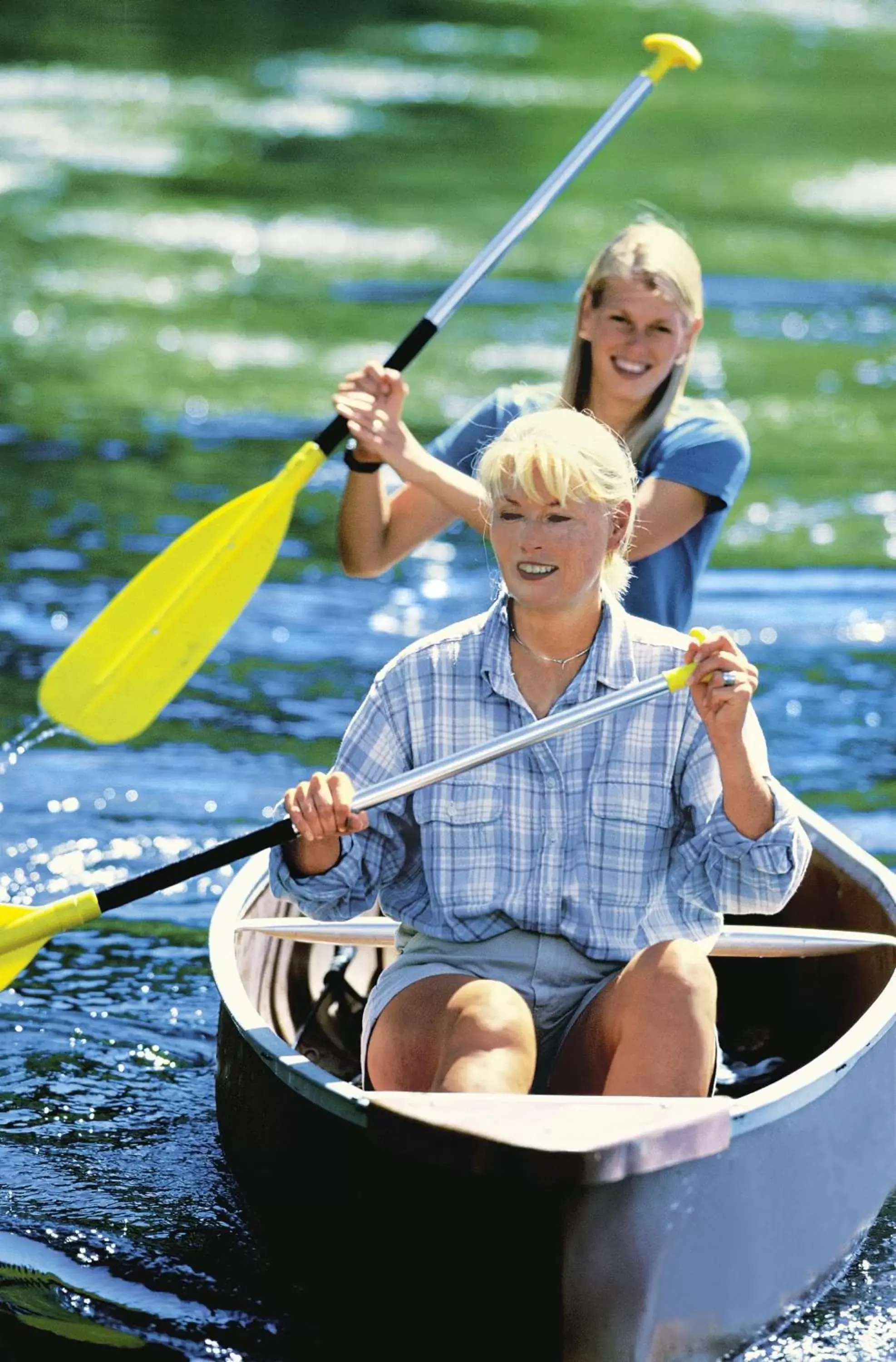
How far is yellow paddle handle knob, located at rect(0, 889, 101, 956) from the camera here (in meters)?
3.41

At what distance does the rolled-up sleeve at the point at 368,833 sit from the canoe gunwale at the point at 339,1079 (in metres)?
0.21

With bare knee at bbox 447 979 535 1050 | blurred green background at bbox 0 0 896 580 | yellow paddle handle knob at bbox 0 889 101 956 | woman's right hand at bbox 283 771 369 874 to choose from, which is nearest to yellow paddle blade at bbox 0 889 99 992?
yellow paddle handle knob at bbox 0 889 101 956

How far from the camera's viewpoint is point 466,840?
319 cm

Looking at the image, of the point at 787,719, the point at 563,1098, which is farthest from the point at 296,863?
the point at 787,719

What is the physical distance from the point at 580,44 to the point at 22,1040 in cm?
1470

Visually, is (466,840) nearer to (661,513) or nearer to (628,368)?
(661,513)

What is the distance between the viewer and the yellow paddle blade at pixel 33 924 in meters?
3.42

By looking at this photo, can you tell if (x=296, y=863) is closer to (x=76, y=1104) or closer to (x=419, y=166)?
(x=76, y=1104)

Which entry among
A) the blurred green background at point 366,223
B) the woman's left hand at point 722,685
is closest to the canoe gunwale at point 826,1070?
the woman's left hand at point 722,685

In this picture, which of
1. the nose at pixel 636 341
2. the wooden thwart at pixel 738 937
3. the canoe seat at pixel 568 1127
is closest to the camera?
the canoe seat at pixel 568 1127

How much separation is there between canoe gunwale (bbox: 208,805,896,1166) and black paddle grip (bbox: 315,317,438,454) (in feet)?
2.51

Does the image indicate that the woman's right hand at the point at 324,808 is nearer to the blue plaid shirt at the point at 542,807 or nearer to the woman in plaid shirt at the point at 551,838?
the woman in plaid shirt at the point at 551,838

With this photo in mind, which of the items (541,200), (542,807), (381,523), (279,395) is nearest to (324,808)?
(542,807)

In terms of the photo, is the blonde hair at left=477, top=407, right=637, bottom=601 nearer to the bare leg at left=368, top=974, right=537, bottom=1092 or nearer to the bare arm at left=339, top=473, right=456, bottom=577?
the bare leg at left=368, top=974, right=537, bottom=1092
